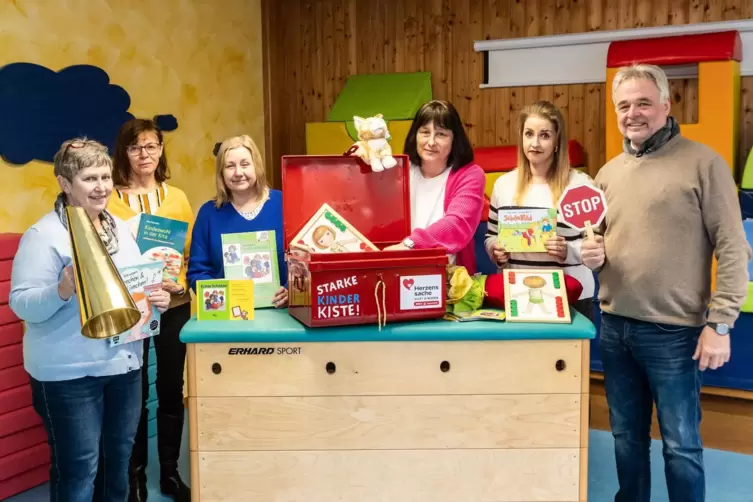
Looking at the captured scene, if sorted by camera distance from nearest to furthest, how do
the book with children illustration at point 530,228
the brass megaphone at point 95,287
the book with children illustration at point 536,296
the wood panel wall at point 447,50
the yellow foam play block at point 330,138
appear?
1. the brass megaphone at point 95,287
2. the book with children illustration at point 536,296
3. the book with children illustration at point 530,228
4. the wood panel wall at point 447,50
5. the yellow foam play block at point 330,138

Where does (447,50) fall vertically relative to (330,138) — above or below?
above

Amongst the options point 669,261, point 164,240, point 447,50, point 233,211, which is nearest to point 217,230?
point 233,211

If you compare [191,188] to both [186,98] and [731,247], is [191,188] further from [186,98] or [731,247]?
[731,247]

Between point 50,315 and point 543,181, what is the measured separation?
1.70 meters

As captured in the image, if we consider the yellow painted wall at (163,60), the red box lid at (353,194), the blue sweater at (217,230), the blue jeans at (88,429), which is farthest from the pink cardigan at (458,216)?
the yellow painted wall at (163,60)

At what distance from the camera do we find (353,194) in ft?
8.02

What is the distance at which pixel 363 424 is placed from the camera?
2160 mm

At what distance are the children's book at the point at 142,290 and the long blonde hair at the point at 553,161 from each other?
4.22 ft

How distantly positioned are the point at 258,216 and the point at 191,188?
2099 millimetres

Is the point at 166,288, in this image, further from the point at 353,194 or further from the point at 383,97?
the point at 383,97

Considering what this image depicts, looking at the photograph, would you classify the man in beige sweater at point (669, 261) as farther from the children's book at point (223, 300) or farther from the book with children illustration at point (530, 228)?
the children's book at point (223, 300)

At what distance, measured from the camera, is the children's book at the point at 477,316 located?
7.18 ft

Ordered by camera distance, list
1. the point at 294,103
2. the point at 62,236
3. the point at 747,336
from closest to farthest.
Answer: the point at 62,236
the point at 747,336
the point at 294,103

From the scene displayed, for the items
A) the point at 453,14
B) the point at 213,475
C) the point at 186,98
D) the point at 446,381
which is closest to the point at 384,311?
the point at 446,381
